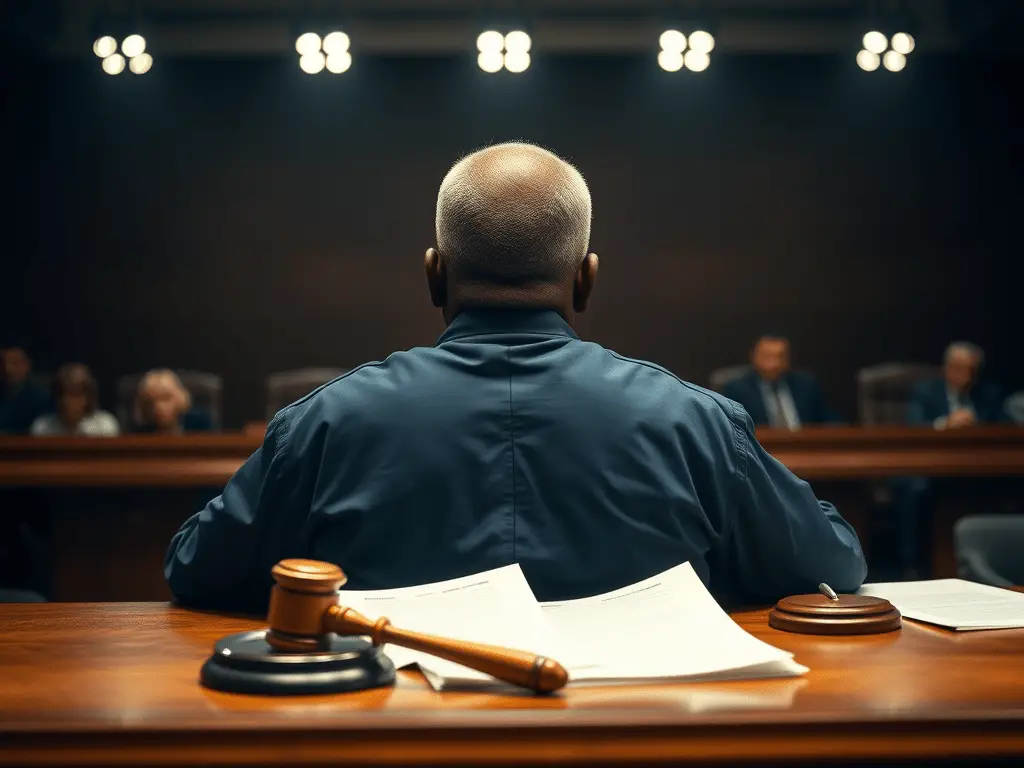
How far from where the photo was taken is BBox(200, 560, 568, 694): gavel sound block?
3.22 ft

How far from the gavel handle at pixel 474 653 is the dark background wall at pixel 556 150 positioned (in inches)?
291

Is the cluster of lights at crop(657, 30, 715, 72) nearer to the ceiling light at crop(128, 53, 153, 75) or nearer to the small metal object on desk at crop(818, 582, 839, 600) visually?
the ceiling light at crop(128, 53, 153, 75)

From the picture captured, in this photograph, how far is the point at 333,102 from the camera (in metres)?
8.41

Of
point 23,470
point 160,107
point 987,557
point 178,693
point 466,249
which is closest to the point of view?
point 178,693

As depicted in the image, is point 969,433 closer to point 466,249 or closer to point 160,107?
point 466,249

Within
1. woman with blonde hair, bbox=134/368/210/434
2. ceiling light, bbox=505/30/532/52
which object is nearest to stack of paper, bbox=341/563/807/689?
woman with blonde hair, bbox=134/368/210/434

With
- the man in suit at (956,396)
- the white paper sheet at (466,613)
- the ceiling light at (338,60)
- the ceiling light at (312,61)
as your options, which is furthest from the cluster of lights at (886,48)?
the white paper sheet at (466,613)

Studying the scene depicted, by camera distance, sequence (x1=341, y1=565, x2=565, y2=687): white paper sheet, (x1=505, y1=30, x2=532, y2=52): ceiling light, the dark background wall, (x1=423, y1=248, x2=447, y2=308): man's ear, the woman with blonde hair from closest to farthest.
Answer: (x1=341, y1=565, x2=565, y2=687): white paper sheet < (x1=423, y1=248, x2=447, y2=308): man's ear < the woman with blonde hair < (x1=505, y1=30, x2=532, y2=52): ceiling light < the dark background wall

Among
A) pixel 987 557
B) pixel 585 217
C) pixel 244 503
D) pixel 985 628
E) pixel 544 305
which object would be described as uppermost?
pixel 585 217

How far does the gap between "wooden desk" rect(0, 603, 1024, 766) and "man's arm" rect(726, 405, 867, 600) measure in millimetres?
368

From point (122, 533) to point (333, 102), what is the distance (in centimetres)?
482

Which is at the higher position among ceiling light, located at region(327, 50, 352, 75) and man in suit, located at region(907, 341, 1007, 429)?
ceiling light, located at region(327, 50, 352, 75)

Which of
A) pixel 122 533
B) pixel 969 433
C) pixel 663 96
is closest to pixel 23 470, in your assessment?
pixel 122 533

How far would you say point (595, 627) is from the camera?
3.94 ft
